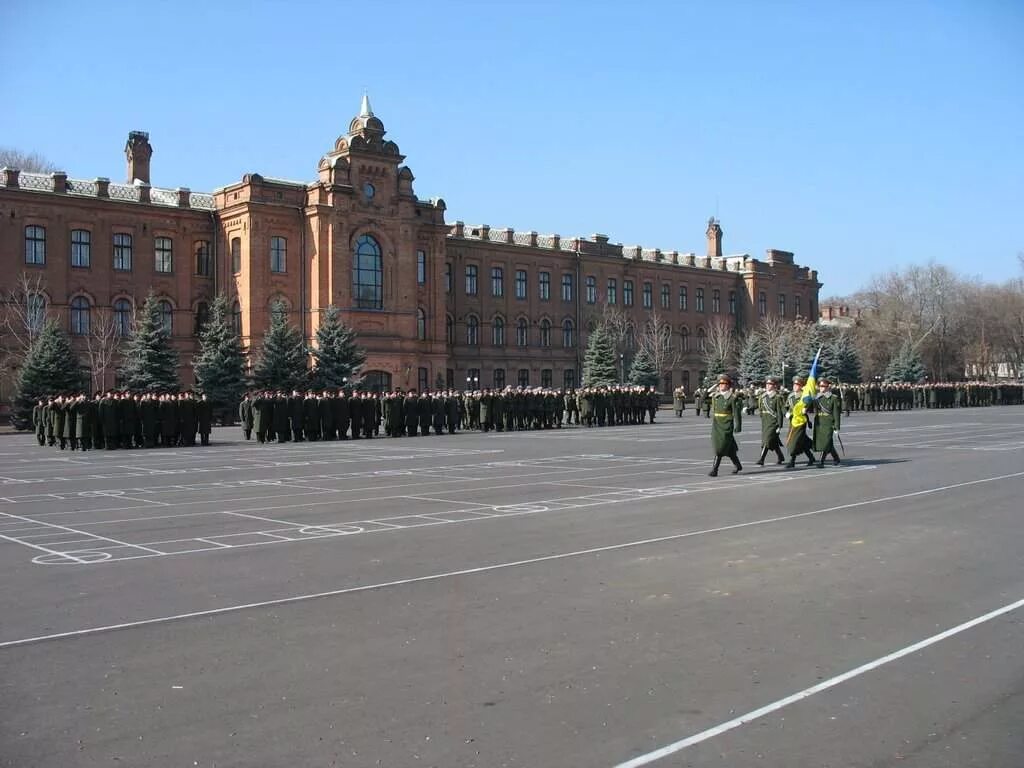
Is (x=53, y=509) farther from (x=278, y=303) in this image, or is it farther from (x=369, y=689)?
(x=278, y=303)

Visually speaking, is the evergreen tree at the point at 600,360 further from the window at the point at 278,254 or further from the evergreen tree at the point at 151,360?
the evergreen tree at the point at 151,360

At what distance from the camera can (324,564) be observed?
10594 mm

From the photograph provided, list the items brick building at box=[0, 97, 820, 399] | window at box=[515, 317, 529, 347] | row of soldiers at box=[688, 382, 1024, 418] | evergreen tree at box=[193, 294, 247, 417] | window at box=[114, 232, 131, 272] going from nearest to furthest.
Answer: evergreen tree at box=[193, 294, 247, 417] < brick building at box=[0, 97, 820, 399] < window at box=[114, 232, 131, 272] < row of soldiers at box=[688, 382, 1024, 418] < window at box=[515, 317, 529, 347]

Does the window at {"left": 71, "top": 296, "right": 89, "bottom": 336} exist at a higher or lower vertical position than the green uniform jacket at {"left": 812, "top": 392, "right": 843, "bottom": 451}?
higher

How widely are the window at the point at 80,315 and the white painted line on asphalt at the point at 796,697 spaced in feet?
184

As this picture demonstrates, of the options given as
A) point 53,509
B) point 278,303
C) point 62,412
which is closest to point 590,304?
point 278,303

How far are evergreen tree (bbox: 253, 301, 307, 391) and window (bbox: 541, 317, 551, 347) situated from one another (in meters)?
30.9

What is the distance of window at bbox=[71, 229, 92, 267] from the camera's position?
57000 mm

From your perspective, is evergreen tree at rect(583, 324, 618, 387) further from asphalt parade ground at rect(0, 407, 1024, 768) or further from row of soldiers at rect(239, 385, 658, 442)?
asphalt parade ground at rect(0, 407, 1024, 768)

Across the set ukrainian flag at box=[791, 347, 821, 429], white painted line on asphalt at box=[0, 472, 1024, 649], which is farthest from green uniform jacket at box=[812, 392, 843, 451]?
white painted line on asphalt at box=[0, 472, 1024, 649]

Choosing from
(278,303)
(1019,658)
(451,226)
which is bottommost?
(1019,658)

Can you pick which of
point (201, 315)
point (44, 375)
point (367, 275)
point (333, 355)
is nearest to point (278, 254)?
point (367, 275)

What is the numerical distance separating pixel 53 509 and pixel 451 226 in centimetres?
5617

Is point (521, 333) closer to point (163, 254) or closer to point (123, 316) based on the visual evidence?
point (163, 254)
